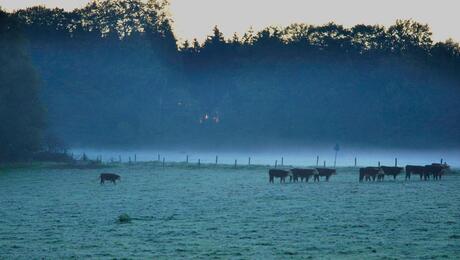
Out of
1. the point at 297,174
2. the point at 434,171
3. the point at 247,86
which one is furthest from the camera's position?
the point at 247,86

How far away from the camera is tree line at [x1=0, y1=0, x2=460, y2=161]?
103625mm

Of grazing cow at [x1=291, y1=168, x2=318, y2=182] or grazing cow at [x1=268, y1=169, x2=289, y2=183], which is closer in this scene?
grazing cow at [x1=268, y1=169, x2=289, y2=183]

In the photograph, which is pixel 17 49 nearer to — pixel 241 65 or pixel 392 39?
pixel 241 65

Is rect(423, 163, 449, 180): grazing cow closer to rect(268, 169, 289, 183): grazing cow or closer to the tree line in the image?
rect(268, 169, 289, 183): grazing cow

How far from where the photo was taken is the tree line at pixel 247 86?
10362cm

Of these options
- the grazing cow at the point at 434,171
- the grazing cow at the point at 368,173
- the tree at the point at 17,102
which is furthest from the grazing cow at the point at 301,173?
the tree at the point at 17,102

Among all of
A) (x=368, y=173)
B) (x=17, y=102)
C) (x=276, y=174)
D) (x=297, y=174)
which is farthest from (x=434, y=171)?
(x=17, y=102)

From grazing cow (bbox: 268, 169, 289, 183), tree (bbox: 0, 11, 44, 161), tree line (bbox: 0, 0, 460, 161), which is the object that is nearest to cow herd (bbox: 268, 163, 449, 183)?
grazing cow (bbox: 268, 169, 289, 183)

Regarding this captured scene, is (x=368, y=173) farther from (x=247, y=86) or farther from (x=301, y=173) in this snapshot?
(x=247, y=86)

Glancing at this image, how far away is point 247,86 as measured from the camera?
359ft

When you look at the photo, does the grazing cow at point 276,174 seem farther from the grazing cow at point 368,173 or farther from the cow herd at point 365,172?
the grazing cow at point 368,173

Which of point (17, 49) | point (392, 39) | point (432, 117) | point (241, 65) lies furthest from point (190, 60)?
point (17, 49)

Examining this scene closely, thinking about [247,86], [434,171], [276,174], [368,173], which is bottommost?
[276,174]

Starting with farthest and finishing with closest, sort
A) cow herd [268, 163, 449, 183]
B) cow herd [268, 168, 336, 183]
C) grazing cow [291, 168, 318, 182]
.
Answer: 1. grazing cow [291, 168, 318, 182]
2. cow herd [268, 163, 449, 183]
3. cow herd [268, 168, 336, 183]
